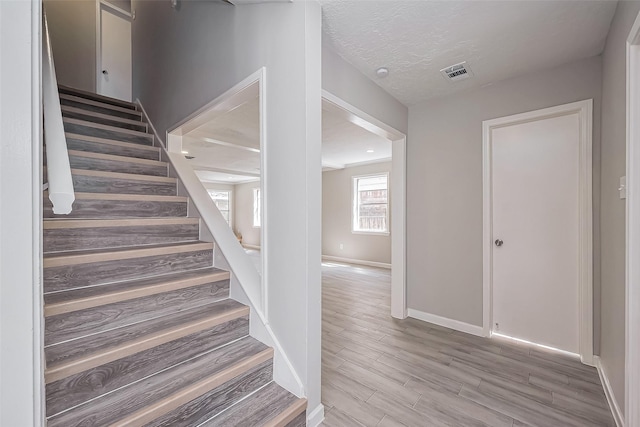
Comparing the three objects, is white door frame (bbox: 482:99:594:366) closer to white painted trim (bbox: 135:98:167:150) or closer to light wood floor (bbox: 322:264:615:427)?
light wood floor (bbox: 322:264:615:427)

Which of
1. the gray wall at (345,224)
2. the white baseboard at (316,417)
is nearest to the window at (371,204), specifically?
the gray wall at (345,224)

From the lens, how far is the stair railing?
2.89 feet

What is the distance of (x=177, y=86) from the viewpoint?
8.91ft

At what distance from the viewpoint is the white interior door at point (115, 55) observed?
424cm

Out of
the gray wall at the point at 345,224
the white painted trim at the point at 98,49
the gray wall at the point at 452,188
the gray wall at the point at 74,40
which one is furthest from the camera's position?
the gray wall at the point at 345,224

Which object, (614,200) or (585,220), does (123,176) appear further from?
(585,220)

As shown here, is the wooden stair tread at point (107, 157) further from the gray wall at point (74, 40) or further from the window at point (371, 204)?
the window at point (371, 204)

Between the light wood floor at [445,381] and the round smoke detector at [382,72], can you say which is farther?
the round smoke detector at [382,72]

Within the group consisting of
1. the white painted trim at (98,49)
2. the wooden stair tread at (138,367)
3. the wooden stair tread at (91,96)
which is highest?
the white painted trim at (98,49)

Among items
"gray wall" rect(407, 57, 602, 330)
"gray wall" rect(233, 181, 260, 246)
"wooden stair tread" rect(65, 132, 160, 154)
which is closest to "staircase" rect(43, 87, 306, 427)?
"wooden stair tread" rect(65, 132, 160, 154)

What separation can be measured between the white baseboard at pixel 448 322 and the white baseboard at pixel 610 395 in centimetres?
78

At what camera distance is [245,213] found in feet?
30.1

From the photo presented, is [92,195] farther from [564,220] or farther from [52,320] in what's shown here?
[564,220]

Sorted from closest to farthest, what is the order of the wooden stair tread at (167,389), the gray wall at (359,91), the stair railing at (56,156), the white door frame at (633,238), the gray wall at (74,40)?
the stair railing at (56,156), the wooden stair tread at (167,389), the white door frame at (633,238), the gray wall at (359,91), the gray wall at (74,40)
